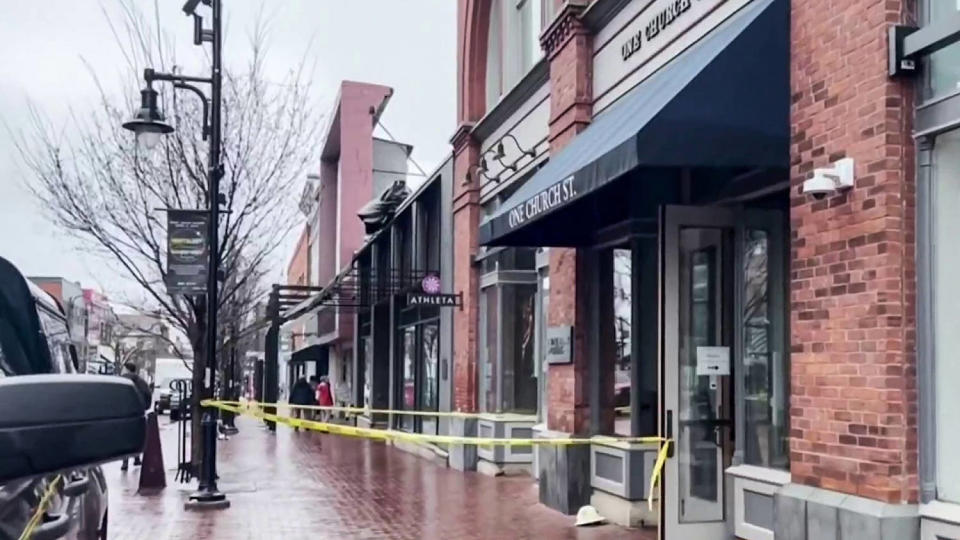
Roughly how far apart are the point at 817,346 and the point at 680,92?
1944 millimetres

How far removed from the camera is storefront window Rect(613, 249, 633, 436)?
11.8 meters

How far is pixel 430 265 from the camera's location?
21.7 m

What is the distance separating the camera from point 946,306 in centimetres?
623

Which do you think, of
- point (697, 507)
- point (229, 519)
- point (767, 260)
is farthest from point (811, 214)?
point (229, 519)

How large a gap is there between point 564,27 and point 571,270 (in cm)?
281

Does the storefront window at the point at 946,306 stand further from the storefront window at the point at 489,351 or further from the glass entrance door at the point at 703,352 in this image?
the storefront window at the point at 489,351

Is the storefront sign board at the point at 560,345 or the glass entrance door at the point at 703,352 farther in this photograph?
the storefront sign board at the point at 560,345

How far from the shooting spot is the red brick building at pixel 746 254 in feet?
20.7

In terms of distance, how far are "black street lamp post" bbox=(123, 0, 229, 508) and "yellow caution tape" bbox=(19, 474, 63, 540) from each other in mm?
9973

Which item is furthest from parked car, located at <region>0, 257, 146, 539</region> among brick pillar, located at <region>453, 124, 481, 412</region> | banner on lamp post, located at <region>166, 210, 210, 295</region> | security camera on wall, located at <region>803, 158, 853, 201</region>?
brick pillar, located at <region>453, 124, 481, 412</region>

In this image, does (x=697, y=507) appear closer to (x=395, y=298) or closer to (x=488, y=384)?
(x=488, y=384)

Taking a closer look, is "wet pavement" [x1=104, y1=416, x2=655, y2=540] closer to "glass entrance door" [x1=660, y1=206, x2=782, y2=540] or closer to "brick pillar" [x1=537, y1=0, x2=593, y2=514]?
"brick pillar" [x1=537, y1=0, x2=593, y2=514]

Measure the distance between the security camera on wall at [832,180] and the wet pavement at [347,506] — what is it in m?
4.77

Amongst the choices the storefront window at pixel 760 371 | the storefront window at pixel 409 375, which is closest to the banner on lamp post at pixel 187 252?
the storefront window at pixel 760 371
